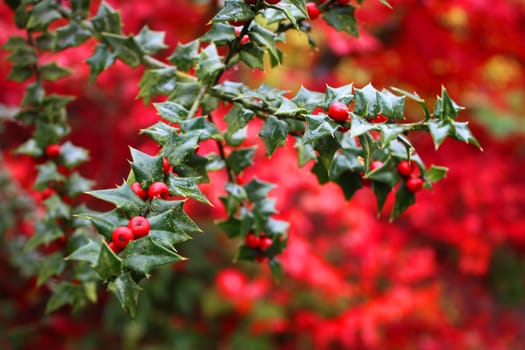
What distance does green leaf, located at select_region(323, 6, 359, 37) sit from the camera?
1.46m

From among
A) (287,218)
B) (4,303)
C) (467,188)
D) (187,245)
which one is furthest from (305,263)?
(4,303)

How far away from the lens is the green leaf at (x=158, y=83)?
4.66ft

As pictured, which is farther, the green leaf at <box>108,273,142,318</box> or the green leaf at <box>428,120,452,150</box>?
the green leaf at <box>428,120,452,150</box>

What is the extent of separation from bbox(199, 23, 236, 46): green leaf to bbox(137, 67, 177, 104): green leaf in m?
0.27

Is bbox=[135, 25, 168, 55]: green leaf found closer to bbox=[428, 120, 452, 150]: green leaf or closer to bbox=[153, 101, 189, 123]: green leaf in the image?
bbox=[153, 101, 189, 123]: green leaf

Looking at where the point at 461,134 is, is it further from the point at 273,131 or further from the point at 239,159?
the point at 239,159

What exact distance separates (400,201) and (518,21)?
3.44 metres

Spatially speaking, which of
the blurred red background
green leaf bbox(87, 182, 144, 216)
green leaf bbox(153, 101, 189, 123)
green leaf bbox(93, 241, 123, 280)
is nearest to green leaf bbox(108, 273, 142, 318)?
green leaf bbox(93, 241, 123, 280)

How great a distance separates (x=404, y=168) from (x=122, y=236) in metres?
0.71

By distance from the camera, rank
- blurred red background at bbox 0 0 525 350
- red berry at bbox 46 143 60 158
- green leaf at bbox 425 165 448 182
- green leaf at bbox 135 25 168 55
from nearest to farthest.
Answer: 1. green leaf at bbox 425 165 448 182
2. green leaf at bbox 135 25 168 55
3. red berry at bbox 46 143 60 158
4. blurred red background at bbox 0 0 525 350

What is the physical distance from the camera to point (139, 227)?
96cm

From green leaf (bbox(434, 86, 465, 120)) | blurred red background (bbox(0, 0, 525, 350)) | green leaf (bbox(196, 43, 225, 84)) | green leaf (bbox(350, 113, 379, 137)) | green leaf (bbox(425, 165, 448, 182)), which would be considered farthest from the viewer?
blurred red background (bbox(0, 0, 525, 350))

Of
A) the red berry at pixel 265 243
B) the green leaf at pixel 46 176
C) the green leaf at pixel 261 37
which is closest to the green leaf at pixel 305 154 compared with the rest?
the red berry at pixel 265 243

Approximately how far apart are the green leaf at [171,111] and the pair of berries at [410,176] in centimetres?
54
